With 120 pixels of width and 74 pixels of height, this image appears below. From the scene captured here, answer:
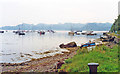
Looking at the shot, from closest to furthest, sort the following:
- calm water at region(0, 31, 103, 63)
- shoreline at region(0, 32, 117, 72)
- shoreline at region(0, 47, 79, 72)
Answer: shoreline at region(0, 32, 117, 72) < shoreline at region(0, 47, 79, 72) < calm water at region(0, 31, 103, 63)

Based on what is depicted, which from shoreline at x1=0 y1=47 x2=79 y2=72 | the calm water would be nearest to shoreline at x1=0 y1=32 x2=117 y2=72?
shoreline at x1=0 y1=47 x2=79 y2=72

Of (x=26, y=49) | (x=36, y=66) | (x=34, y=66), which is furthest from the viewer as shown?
(x=26, y=49)

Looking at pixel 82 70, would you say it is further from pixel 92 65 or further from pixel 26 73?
pixel 26 73

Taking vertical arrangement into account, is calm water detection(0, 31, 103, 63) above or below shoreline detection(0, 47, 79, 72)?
below

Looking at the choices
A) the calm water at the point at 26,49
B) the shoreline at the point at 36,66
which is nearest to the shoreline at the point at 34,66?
the shoreline at the point at 36,66

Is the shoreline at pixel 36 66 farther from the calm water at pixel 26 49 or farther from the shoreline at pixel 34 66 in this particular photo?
the calm water at pixel 26 49

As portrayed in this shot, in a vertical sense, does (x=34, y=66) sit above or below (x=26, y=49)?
above

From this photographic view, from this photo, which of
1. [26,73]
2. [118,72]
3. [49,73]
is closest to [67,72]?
[49,73]

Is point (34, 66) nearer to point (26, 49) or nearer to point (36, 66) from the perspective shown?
point (36, 66)

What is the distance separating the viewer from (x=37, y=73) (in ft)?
31.8

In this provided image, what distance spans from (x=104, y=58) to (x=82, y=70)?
11.4ft

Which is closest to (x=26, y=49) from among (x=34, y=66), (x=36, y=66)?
(x=34, y=66)

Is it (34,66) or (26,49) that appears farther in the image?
(26,49)

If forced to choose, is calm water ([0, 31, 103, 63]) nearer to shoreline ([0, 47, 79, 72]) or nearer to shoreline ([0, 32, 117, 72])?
shoreline ([0, 47, 79, 72])
